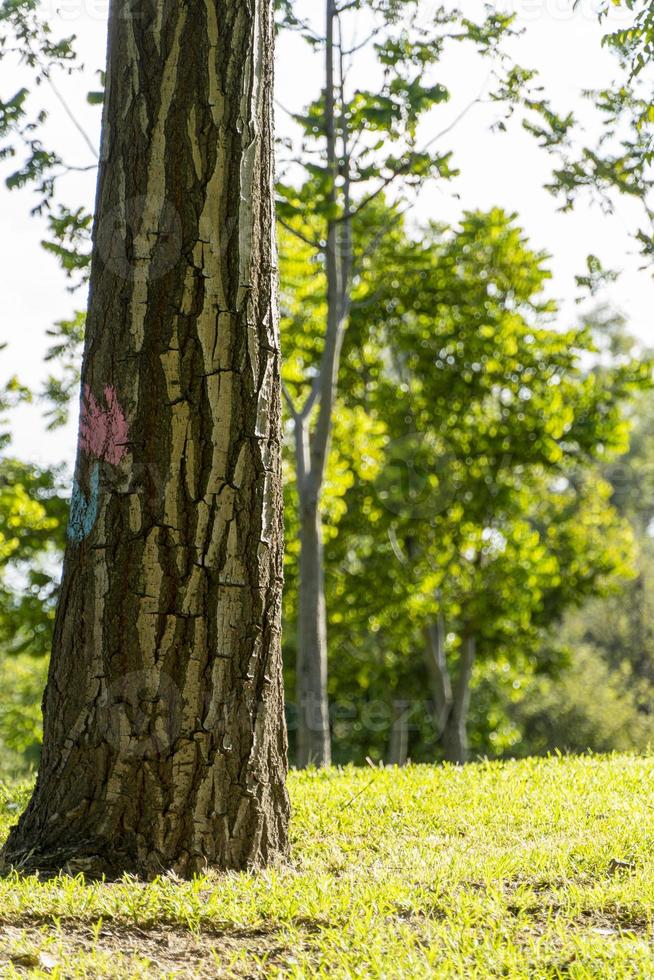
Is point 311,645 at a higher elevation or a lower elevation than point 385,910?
higher

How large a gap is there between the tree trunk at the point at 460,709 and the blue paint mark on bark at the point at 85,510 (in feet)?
46.0

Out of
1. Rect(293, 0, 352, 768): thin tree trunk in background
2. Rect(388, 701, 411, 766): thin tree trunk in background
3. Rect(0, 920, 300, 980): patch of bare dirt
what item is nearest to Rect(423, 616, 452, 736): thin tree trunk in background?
Rect(388, 701, 411, 766): thin tree trunk in background

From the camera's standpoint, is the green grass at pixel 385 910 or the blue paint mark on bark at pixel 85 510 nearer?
the green grass at pixel 385 910

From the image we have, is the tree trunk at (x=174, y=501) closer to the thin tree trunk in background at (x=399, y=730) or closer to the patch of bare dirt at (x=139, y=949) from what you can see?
the patch of bare dirt at (x=139, y=949)

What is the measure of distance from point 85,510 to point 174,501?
0.40 metres

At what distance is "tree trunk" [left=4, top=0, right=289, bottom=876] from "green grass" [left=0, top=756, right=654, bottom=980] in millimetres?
283

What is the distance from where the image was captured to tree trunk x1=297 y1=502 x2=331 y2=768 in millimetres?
10805

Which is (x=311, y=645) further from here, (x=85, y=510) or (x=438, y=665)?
(x=438, y=665)

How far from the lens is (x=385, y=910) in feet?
11.0

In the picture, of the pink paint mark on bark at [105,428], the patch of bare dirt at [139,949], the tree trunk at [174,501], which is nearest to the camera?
the patch of bare dirt at [139,949]

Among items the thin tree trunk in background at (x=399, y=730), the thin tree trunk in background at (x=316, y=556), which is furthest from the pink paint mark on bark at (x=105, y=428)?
the thin tree trunk in background at (x=399, y=730)

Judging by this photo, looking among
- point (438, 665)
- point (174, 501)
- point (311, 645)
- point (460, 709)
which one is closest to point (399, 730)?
point (438, 665)

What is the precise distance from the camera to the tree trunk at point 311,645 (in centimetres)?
1080

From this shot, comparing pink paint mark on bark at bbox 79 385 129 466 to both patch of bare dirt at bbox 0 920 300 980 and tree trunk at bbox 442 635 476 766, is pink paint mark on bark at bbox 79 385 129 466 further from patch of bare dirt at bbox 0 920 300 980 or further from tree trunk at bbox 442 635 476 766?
tree trunk at bbox 442 635 476 766
